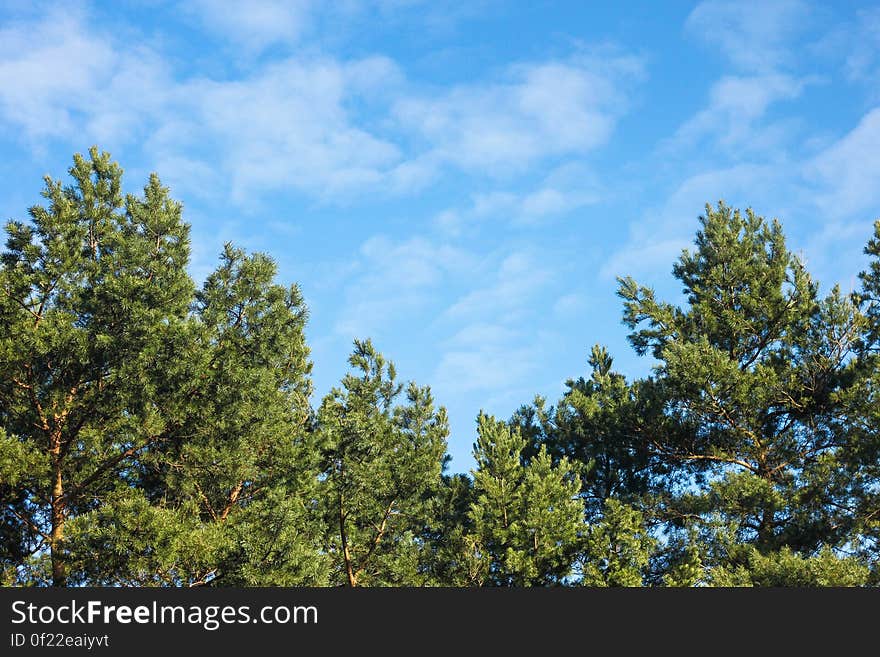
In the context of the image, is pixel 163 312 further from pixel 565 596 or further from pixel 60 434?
pixel 565 596

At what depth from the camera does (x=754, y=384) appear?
18547 millimetres

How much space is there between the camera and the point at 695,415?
19344 millimetres

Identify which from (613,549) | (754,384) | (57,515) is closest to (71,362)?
(57,515)

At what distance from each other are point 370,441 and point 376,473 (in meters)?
0.66

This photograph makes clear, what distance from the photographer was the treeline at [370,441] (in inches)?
599

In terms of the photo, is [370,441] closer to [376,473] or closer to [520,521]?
[376,473]

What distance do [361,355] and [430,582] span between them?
16.8ft

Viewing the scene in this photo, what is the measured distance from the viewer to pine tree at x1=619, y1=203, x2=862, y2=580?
687 inches

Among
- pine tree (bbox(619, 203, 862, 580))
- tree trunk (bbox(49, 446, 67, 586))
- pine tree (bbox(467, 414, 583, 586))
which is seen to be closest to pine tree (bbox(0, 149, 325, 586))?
tree trunk (bbox(49, 446, 67, 586))

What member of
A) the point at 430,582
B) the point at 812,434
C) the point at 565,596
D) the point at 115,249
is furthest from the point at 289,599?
the point at 812,434

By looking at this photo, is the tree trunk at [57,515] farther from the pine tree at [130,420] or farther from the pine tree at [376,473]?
the pine tree at [376,473]

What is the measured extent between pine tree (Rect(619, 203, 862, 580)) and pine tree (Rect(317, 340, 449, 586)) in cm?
554

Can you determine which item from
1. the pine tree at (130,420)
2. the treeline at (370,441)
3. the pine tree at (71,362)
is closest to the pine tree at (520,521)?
the treeline at (370,441)

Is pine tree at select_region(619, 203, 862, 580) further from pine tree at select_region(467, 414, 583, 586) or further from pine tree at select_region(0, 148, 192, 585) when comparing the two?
pine tree at select_region(0, 148, 192, 585)
